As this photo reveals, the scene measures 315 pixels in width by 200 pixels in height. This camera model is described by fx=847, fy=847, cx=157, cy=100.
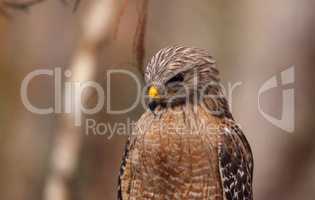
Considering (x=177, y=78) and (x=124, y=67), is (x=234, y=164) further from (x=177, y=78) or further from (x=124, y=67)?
(x=124, y=67)

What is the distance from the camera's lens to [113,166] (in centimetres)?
634

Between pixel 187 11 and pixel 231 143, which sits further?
pixel 187 11

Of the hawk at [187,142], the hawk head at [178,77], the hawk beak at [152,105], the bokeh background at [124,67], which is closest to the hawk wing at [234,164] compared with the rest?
the hawk at [187,142]

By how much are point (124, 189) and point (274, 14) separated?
6.71ft

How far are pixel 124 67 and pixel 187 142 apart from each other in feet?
8.18

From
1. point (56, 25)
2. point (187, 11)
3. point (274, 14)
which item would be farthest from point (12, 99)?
point (274, 14)

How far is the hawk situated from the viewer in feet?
11.7

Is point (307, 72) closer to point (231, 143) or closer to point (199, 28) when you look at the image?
point (199, 28)

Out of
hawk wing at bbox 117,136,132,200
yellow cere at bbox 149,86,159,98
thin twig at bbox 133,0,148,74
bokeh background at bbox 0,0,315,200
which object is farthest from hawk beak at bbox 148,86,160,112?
bokeh background at bbox 0,0,315,200

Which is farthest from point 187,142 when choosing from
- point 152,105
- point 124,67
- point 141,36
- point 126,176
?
point 124,67

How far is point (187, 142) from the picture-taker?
3.62 metres

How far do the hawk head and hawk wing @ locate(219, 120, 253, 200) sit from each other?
23cm

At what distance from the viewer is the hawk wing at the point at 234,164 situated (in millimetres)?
3686

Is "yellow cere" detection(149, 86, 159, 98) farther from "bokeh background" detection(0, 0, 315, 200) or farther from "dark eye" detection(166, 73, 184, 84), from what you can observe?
"bokeh background" detection(0, 0, 315, 200)
